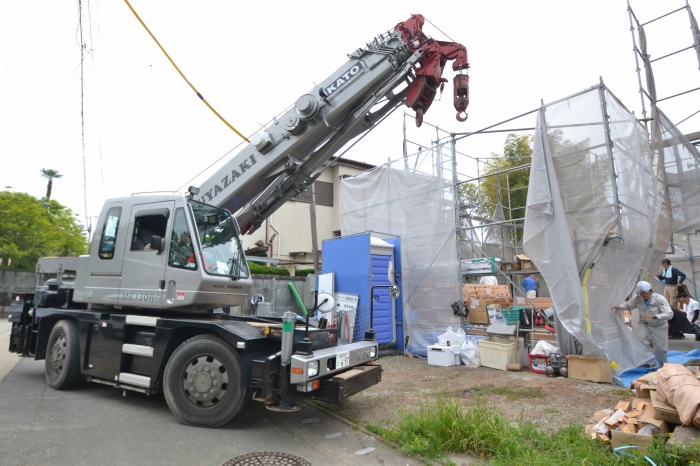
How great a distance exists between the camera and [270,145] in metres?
6.18

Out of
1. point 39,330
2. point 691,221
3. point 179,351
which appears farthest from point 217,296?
point 691,221

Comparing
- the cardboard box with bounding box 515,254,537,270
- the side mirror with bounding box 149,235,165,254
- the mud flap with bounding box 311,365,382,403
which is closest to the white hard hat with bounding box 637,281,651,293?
the cardboard box with bounding box 515,254,537,270

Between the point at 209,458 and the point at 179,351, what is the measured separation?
53.4 inches

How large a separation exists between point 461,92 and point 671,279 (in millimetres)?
7445

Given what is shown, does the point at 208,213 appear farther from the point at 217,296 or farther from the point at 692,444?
the point at 692,444

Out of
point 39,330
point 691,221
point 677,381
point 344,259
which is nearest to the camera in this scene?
point 677,381

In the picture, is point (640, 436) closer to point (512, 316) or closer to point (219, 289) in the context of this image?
point (219, 289)

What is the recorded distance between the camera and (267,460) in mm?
3398

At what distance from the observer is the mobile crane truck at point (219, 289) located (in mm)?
4074

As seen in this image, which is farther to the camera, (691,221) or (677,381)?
(691,221)

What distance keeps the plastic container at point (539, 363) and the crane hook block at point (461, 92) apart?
4.27 meters

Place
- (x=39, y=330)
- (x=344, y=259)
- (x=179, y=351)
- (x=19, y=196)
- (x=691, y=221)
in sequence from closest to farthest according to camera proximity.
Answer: (x=179, y=351) → (x=39, y=330) → (x=691, y=221) → (x=344, y=259) → (x=19, y=196)

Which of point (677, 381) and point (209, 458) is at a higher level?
point (677, 381)

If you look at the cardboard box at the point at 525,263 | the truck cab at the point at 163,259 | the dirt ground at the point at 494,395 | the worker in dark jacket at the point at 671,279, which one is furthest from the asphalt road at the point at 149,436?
the worker in dark jacket at the point at 671,279
